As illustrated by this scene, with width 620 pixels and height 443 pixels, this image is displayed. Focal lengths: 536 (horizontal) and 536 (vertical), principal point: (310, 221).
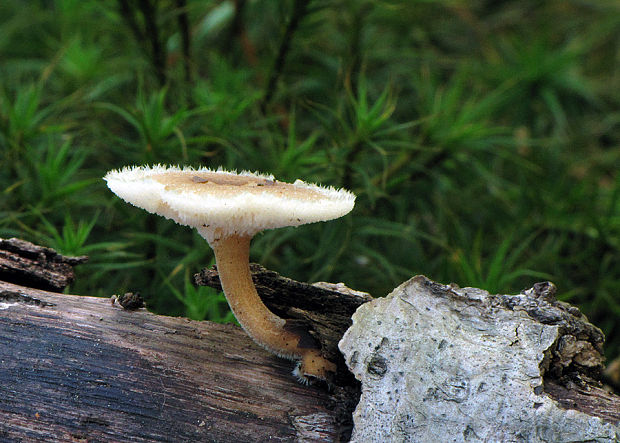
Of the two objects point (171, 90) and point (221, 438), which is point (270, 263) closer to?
point (171, 90)

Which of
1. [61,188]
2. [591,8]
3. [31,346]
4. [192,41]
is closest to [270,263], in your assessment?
[61,188]

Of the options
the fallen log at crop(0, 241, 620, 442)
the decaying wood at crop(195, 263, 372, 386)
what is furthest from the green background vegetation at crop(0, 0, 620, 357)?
the fallen log at crop(0, 241, 620, 442)

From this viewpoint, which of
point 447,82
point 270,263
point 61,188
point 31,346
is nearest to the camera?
point 31,346

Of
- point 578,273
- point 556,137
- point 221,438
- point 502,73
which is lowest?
point 221,438

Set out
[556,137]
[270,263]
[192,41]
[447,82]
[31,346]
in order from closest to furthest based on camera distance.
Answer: [31,346]
[270,263]
[192,41]
[556,137]
[447,82]

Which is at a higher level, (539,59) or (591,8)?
(591,8)

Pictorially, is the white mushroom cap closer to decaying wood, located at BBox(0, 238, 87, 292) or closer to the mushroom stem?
the mushroom stem

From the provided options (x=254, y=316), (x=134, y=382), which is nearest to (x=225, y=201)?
(x=254, y=316)

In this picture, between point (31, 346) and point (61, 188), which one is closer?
point (31, 346)

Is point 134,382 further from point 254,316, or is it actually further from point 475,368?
point 475,368
